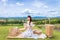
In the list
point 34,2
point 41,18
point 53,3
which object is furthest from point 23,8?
point 53,3

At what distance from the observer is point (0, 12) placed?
2.04m

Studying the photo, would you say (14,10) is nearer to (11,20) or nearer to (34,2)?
(11,20)

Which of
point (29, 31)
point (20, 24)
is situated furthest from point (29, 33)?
point (20, 24)

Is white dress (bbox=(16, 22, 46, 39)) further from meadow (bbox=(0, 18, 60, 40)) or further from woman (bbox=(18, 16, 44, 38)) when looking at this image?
meadow (bbox=(0, 18, 60, 40))

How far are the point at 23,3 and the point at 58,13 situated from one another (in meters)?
0.66

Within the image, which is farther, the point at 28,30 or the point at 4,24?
the point at 4,24

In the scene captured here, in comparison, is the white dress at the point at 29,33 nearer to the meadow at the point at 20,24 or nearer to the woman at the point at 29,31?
the woman at the point at 29,31

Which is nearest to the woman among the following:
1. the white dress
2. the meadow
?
the white dress

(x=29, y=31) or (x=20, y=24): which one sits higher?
(x=20, y=24)

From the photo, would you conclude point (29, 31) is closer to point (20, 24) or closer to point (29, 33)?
point (29, 33)

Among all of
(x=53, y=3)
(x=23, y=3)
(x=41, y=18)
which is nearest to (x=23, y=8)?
(x=23, y=3)

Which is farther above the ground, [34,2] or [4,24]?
[34,2]

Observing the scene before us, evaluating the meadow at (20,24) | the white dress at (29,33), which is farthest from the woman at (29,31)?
the meadow at (20,24)

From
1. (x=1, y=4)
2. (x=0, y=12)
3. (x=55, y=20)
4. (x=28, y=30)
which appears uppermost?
(x=1, y=4)
